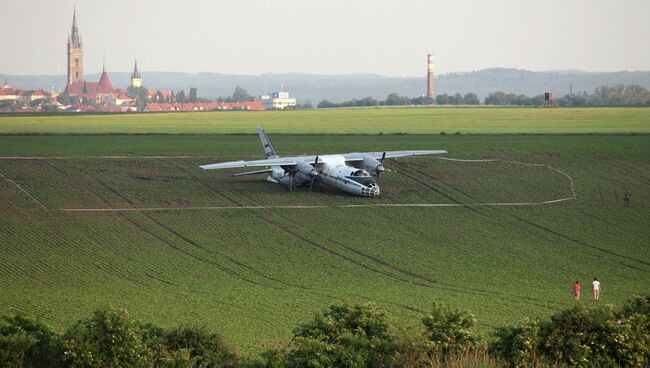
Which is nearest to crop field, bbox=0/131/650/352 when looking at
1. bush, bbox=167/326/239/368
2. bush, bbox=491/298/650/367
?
bush, bbox=167/326/239/368

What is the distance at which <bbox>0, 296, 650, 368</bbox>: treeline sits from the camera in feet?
77.8

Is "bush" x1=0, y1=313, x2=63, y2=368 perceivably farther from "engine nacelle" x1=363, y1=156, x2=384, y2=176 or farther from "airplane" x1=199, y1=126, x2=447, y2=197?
"engine nacelle" x1=363, y1=156, x2=384, y2=176

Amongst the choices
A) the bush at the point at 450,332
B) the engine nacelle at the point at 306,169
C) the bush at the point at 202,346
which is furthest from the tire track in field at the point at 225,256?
the bush at the point at 202,346

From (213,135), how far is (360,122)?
2994 cm

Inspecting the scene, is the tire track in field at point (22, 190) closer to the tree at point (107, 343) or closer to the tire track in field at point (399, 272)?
the tire track in field at point (399, 272)

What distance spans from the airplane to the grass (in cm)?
4092

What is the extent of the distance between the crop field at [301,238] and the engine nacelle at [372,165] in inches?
60.6

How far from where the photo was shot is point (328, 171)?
6338 cm

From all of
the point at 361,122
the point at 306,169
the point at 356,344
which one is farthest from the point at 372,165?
the point at 361,122

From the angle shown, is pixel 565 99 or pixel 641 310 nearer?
pixel 641 310

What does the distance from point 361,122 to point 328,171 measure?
2519 inches

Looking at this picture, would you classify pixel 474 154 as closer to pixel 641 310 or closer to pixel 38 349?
pixel 641 310

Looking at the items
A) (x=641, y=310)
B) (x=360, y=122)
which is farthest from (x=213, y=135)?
(x=641, y=310)

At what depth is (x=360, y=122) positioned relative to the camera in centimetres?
12688
